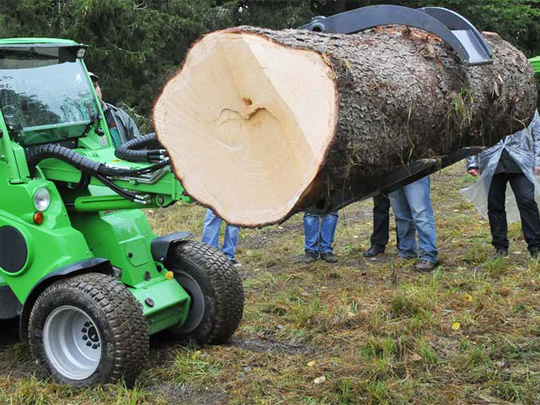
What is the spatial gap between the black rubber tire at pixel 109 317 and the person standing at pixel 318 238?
3.52 metres

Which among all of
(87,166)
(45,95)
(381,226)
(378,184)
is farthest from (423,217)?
Answer: (45,95)

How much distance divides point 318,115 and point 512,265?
4.36 metres

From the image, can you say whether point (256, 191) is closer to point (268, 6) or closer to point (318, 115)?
point (318, 115)

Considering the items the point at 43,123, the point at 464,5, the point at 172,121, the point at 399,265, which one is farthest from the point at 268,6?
the point at 172,121

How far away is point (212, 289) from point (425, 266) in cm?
286

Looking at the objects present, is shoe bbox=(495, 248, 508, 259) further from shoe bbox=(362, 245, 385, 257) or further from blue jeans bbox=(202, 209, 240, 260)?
blue jeans bbox=(202, 209, 240, 260)

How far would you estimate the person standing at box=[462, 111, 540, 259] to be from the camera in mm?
6914

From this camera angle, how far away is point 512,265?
6.72m

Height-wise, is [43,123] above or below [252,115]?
below

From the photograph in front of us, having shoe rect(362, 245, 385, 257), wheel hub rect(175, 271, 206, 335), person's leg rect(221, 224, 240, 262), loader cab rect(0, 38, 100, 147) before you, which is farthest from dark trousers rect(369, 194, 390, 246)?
loader cab rect(0, 38, 100, 147)

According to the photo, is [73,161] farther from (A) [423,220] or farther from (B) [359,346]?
(A) [423,220]

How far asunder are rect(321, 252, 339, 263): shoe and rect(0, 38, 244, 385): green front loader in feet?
8.73

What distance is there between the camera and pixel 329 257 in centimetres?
753

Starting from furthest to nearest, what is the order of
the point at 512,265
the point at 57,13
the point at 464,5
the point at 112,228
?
1. the point at 464,5
2. the point at 57,13
3. the point at 512,265
4. the point at 112,228
